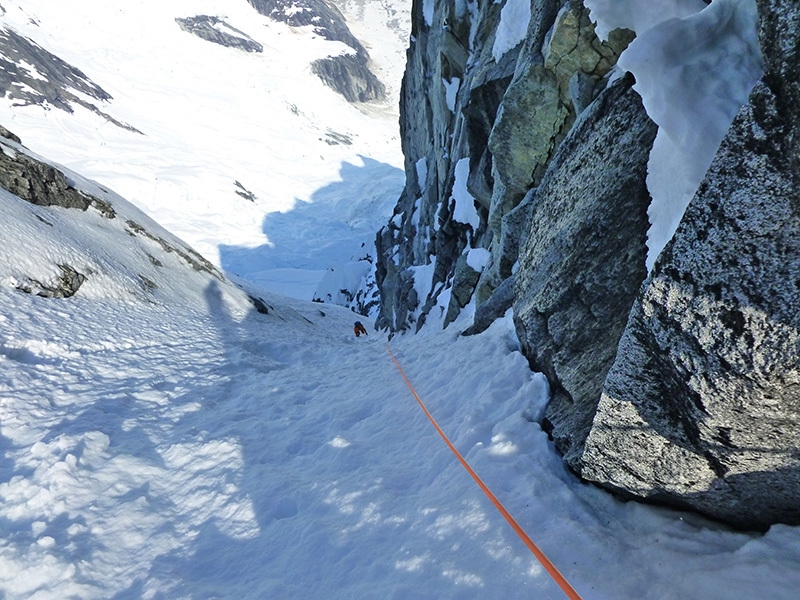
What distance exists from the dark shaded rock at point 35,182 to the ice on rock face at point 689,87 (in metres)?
23.9

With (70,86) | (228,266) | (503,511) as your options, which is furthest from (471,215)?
(70,86)

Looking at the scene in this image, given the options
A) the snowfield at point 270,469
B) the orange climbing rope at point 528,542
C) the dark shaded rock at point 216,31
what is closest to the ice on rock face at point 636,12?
the snowfield at point 270,469

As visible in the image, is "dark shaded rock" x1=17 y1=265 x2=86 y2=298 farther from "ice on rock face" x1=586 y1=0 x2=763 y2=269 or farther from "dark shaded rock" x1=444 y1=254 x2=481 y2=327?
"ice on rock face" x1=586 y1=0 x2=763 y2=269

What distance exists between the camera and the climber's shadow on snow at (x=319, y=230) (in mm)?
70312

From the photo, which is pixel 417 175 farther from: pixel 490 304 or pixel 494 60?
pixel 490 304

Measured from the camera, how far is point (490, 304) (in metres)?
10.7

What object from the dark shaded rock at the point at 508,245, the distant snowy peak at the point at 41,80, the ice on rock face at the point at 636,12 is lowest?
the distant snowy peak at the point at 41,80

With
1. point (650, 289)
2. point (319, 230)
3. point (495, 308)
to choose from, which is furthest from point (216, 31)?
point (650, 289)

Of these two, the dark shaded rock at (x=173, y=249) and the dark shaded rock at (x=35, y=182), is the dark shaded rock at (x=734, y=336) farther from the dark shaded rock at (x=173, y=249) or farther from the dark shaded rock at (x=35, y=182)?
the dark shaded rock at (x=173, y=249)

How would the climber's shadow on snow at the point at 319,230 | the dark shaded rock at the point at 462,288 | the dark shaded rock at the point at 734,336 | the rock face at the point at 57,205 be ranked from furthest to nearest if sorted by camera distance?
the climber's shadow on snow at the point at 319,230 < the dark shaded rock at the point at 462,288 < the rock face at the point at 57,205 < the dark shaded rock at the point at 734,336

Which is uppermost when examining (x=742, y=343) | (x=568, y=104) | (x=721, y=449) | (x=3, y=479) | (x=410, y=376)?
(x=568, y=104)

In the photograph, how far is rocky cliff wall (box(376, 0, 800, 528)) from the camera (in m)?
2.64

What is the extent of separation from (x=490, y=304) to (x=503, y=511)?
279 inches

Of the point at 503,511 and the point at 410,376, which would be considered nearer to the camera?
the point at 503,511
